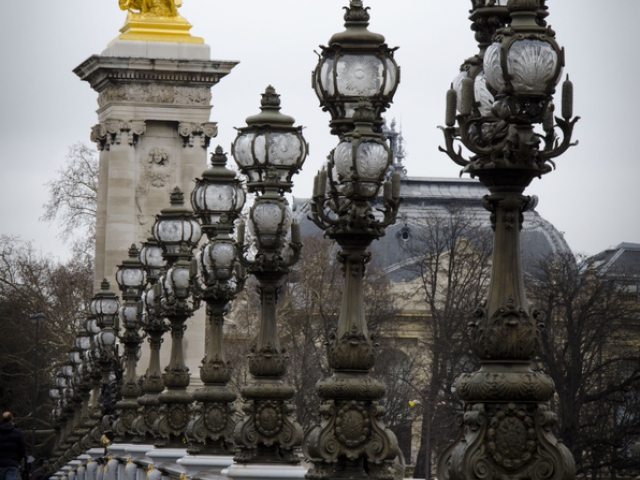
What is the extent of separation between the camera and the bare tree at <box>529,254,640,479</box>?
39.3 metres

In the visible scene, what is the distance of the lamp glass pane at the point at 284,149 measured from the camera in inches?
791

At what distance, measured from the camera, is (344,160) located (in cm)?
1570

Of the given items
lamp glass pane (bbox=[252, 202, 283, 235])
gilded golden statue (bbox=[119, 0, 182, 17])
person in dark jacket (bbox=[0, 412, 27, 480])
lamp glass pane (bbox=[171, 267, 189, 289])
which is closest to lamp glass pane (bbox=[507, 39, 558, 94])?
lamp glass pane (bbox=[252, 202, 283, 235])

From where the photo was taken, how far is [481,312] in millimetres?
11250

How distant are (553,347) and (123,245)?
22.9 m

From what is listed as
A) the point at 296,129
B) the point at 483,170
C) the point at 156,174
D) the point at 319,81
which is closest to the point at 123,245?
the point at 156,174

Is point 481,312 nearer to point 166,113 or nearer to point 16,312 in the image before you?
point 166,113

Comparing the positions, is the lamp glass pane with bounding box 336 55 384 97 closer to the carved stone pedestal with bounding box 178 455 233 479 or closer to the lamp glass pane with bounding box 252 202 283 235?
the lamp glass pane with bounding box 252 202 283 235

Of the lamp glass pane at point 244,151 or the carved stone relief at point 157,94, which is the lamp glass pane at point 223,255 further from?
the carved stone relief at point 157,94

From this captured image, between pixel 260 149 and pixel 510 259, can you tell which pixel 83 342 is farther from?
pixel 510 259

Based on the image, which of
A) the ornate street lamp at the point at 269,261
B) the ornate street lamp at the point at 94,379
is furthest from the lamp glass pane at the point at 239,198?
the ornate street lamp at the point at 94,379

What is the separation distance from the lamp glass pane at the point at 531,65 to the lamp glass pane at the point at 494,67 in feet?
0.21

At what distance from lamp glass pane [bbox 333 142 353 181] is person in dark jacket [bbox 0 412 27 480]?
11437 millimetres

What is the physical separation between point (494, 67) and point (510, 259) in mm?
1139
